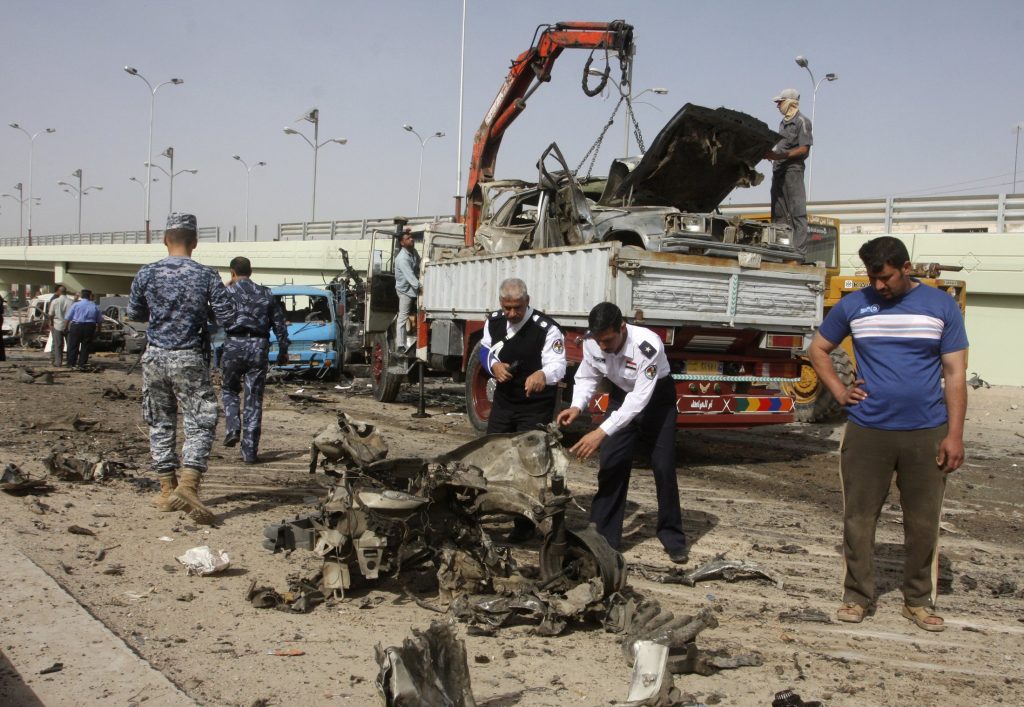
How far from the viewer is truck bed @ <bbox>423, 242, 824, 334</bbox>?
310 inches

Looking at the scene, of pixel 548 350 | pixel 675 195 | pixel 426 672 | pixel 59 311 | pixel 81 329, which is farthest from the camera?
pixel 59 311

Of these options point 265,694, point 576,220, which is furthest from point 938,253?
point 265,694

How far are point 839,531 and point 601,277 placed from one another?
3.04 m

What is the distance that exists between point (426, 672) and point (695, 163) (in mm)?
7309

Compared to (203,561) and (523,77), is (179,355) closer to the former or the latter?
(203,561)

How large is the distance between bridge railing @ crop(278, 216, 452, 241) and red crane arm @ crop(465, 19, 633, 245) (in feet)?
52.8

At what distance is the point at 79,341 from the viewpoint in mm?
17766

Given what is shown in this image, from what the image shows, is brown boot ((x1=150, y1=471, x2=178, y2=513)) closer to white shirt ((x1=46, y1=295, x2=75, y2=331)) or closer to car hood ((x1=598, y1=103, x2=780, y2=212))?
car hood ((x1=598, y1=103, x2=780, y2=212))

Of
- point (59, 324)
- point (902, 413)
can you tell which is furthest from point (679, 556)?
point (59, 324)

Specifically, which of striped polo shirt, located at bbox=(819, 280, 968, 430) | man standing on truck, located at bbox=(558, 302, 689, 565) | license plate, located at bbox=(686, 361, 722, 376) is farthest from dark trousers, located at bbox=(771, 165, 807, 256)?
striped polo shirt, located at bbox=(819, 280, 968, 430)

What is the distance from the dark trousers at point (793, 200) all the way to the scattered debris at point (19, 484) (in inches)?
299

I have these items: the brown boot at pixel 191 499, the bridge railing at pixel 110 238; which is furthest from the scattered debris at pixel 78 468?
the bridge railing at pixel 110 238

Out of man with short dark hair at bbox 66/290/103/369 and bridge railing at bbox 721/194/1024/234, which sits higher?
bridge railing at bbox 721/194/1024/234

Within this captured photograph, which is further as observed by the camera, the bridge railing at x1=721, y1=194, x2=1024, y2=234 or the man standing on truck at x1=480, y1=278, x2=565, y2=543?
the bridge railing at x1=721, y1=194, x2=1024, y2=234
